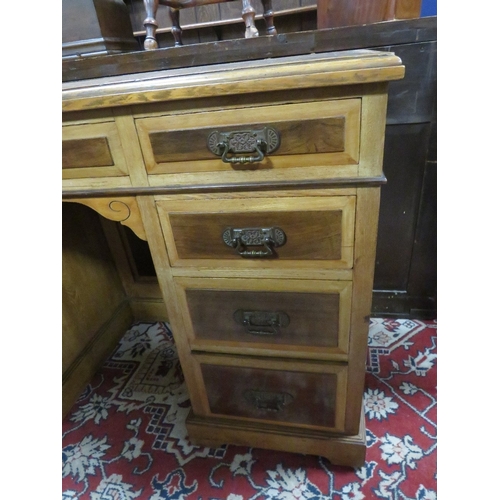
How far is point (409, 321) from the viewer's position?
4.47 feet

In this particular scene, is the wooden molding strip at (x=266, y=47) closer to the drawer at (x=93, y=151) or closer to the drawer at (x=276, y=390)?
the drawer at (x=93, y=151)

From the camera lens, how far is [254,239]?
0.64 metres

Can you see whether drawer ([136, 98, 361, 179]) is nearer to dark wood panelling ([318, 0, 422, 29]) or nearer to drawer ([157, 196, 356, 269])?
drawer ([157, 196, 356, 269])

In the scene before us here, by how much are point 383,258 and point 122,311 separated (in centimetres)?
107

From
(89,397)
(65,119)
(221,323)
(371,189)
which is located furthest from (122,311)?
(371,189)

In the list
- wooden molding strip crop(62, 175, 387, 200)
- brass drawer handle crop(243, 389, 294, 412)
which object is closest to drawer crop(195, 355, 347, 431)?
brass drawer handle crop(243, 389, 294, 412)

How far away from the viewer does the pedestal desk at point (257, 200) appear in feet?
1.74

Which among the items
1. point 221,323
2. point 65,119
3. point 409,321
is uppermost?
point 65,119

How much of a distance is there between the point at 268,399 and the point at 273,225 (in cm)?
47

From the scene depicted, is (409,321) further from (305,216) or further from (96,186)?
(96,186)

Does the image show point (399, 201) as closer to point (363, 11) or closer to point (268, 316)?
point (363, 11)

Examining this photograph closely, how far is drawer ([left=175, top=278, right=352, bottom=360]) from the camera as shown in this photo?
2.26 ft

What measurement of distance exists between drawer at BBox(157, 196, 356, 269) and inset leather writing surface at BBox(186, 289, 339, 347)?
8cm

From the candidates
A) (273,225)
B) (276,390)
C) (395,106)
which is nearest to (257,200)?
(273,225)
